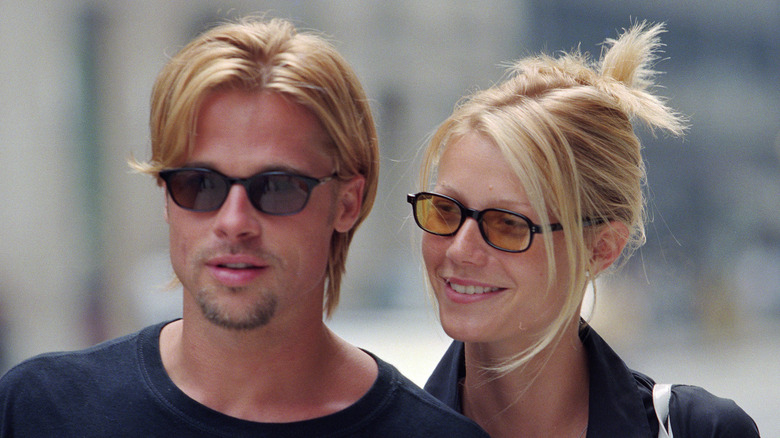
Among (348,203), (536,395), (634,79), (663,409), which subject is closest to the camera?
(348,203)

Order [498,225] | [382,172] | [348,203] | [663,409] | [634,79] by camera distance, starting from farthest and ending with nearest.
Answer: [382,172] < [634,79] < [663,409] < [498,225] < [348,203]

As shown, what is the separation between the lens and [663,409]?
268cm

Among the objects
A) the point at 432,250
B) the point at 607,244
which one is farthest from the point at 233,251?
the point at 607,244

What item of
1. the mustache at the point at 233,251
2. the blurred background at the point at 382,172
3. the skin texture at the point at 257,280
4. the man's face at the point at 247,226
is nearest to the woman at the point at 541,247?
the skin texture at the point at 257,280

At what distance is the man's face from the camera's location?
2.11m

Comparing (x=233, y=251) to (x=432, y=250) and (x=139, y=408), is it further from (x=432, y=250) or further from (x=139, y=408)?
(x=432, y=250)

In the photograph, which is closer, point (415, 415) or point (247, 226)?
point (247, 226)

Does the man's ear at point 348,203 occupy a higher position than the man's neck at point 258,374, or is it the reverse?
the man's ear at point 348,203

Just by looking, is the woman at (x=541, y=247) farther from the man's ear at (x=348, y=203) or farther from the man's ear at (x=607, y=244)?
the man's ear at (x=348, y=203)

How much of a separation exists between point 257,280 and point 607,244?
122cm

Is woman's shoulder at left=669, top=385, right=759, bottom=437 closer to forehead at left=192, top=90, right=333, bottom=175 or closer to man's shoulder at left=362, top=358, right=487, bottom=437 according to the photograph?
man's shoulder at left=362, top=358, right=487, bottom=437

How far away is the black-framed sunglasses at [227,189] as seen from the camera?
2113 mm

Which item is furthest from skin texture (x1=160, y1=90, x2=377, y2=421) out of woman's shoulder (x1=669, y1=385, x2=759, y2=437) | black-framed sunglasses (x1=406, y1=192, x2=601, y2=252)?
woman's shoulder (x1=669, y1=385, x2=759, y2=437)

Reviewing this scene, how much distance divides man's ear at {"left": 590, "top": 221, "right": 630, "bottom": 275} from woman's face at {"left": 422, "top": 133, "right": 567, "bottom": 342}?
166 millimetres
